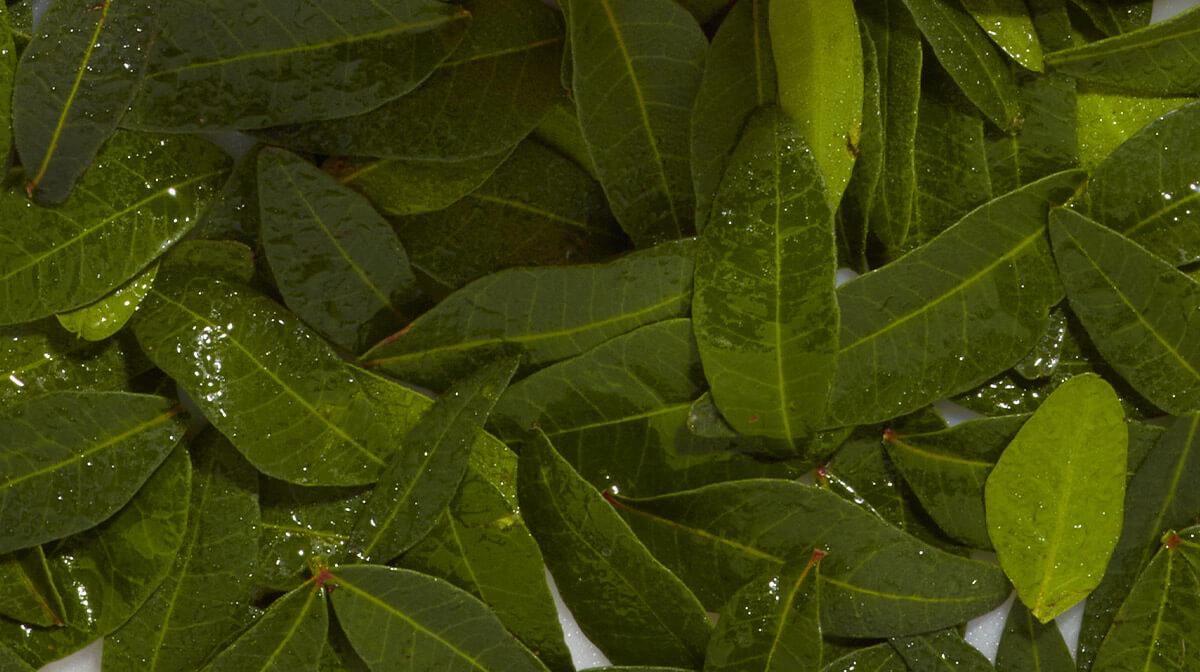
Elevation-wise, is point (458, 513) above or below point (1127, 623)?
above

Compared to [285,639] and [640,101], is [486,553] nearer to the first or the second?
[285,639]

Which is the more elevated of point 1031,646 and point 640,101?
point 640,101

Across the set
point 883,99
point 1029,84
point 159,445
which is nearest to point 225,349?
point 159,445

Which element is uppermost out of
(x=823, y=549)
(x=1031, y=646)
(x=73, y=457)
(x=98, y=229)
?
(x=98, y=229)

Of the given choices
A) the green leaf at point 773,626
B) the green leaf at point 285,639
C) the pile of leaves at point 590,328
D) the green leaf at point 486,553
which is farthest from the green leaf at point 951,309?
the green leaf at point 285,639

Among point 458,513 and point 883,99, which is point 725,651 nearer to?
point 458,513

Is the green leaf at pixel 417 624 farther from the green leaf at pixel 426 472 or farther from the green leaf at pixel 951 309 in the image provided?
the green leaf at pixel 951 309

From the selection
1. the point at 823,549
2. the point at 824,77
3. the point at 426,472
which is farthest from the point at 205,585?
the point at 824,77

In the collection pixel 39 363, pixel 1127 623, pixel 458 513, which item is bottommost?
pixel 1127 623
